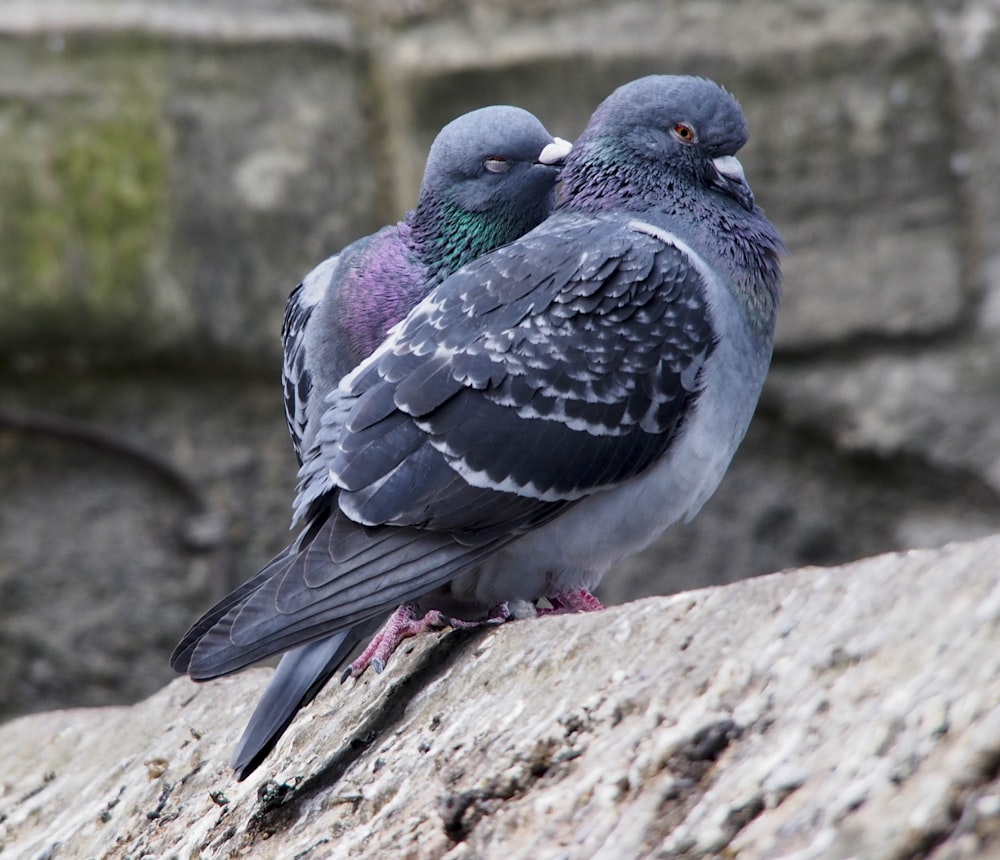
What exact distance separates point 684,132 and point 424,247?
2.50 ft

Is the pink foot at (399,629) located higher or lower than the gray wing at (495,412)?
lower

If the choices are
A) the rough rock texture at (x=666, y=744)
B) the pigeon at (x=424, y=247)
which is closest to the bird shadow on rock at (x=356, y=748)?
the rough rock texture at (x=666, y=744)

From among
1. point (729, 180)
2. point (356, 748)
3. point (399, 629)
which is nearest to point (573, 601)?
point (399, 629)

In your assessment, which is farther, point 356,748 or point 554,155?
point 554,155

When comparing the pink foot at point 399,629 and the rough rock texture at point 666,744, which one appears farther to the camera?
the pink foot at point 399,629

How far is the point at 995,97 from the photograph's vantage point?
6191mm

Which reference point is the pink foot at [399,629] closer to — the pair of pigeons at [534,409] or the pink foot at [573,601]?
the pair of pigeons at [534,409]

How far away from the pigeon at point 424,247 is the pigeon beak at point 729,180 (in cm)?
43

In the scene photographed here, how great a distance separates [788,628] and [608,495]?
1.10 meters

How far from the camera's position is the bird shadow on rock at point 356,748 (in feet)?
9.91

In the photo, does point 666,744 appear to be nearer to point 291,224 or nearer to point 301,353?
point 301,353

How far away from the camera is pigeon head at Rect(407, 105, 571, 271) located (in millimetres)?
4078

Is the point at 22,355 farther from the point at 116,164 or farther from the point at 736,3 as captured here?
the point at 736,3

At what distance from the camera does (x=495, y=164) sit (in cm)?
409
